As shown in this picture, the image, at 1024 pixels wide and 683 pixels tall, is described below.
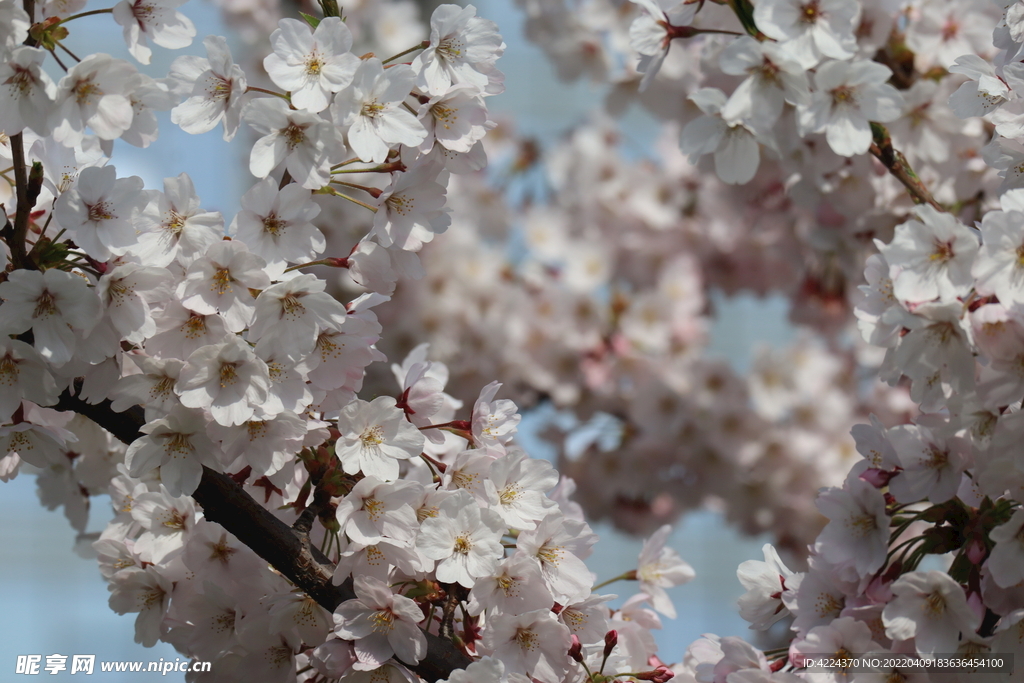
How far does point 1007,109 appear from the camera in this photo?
1.09m

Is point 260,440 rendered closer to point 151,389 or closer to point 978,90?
point 151,389

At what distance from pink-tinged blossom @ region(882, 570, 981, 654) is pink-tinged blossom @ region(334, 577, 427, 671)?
522mm

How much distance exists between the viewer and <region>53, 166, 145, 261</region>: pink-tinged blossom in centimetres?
97

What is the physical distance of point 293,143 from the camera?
40.8 inches

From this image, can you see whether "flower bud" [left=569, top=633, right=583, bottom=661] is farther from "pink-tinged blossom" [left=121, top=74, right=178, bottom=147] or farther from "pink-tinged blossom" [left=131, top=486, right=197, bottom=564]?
"pink-tinged blossom" [left=121, top=74, right=178, bottom=147]

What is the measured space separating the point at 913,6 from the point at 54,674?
72.7 inches

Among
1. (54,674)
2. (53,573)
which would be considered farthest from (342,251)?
(53,573)

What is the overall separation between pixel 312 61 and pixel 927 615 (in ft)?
3.02

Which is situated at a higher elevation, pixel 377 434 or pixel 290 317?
pixel 290 317

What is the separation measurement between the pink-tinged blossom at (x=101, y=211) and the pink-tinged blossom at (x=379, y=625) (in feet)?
1.48

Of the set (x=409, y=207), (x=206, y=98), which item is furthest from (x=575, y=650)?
(x=206, y=98)

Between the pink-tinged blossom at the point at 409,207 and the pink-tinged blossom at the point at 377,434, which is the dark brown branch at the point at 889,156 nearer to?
the pink-tinged blossom at the point at 409,207

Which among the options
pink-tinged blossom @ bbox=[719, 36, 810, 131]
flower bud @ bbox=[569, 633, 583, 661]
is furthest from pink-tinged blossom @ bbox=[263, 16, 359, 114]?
flower bud @ bbox=[569, 633, 583, 661]

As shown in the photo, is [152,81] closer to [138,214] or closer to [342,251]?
[138,214]
